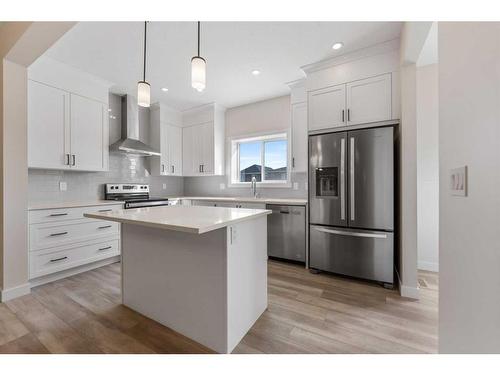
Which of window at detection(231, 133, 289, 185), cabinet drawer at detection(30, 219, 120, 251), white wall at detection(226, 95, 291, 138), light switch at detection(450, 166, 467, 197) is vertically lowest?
cabinet drawer at detection(30, 219, 120, 251)

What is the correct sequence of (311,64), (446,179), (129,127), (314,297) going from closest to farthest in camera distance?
(446,179) < (314,297) < (311,64) < (129,127)

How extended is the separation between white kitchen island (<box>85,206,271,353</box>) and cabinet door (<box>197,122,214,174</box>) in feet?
8.16

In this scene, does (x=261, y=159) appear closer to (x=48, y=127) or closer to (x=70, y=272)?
(x=48, y=127)

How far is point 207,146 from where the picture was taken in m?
4.31

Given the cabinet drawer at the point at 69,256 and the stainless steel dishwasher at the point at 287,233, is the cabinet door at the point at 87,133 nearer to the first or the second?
the cabinet drawer at the point at 69,256

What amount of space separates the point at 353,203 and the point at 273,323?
1.54m

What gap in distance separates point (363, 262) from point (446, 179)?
1.72 meters

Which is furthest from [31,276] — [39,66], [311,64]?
[311,64]

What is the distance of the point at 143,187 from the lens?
→ 414cm

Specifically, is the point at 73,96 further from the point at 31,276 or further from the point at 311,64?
the point at 311,64

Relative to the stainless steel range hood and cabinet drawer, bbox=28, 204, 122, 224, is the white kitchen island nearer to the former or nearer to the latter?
cabinet drawer, bbox=28, 204, 122, 224

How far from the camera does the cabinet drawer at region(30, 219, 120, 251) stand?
245cm

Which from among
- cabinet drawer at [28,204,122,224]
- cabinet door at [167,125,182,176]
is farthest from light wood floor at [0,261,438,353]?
cabinet door at [167,125,182,176]

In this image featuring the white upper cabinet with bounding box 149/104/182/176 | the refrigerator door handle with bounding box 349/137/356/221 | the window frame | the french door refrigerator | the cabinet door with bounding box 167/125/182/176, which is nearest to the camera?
the french door refrigerator
